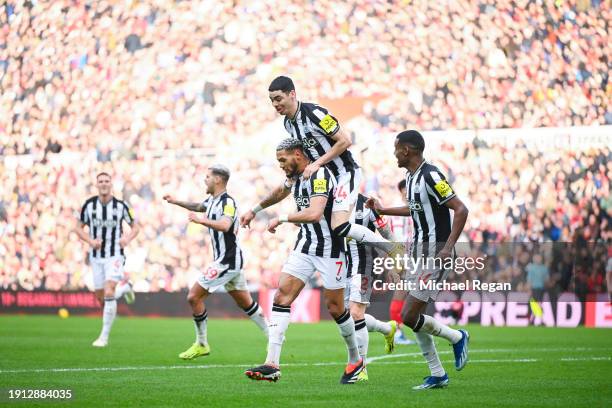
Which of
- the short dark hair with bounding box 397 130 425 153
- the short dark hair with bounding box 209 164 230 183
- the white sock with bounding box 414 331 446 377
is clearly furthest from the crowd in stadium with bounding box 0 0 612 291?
the short dark hair with bounding box 397 130 425 153

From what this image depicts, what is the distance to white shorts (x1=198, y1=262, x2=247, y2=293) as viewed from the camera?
38.7ft

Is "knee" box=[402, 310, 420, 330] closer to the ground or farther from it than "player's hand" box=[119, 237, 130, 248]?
closer to the ground

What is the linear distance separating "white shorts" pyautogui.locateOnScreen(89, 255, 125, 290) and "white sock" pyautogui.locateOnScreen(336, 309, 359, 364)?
6555 mm

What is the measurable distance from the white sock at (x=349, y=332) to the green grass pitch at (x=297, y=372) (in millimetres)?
261

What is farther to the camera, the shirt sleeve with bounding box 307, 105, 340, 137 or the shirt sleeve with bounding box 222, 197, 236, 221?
the shirt sleeve with bounding box 222, 197, 236, 221

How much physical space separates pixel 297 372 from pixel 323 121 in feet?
8.27

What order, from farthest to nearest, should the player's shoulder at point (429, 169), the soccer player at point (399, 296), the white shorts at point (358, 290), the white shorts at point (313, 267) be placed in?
the soccer player at point (399, 296), the white shorts at point (358, 290), the white shorts at point (313, 267), the player's shoulder at point (429, 169)

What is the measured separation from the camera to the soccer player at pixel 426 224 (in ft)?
26.5

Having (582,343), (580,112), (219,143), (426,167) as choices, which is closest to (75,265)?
(219,143)

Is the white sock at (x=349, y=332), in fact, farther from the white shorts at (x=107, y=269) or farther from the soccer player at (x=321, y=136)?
the white shorts at (x=107, y=269)

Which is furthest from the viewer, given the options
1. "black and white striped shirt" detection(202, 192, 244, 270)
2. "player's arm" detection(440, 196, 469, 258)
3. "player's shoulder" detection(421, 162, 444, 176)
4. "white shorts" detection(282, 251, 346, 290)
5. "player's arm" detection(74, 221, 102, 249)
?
"player's arm" detection(74, 221, 102, 249)

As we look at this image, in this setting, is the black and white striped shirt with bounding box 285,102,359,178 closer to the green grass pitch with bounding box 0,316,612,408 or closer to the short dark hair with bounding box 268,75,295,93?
the short dark hair with bounding box 268,75,295,93

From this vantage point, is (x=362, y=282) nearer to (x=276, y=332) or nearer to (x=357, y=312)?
(x=357, y=312)

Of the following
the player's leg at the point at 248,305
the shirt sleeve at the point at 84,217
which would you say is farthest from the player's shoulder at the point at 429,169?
the shirt sleeve at the point at 84,217
